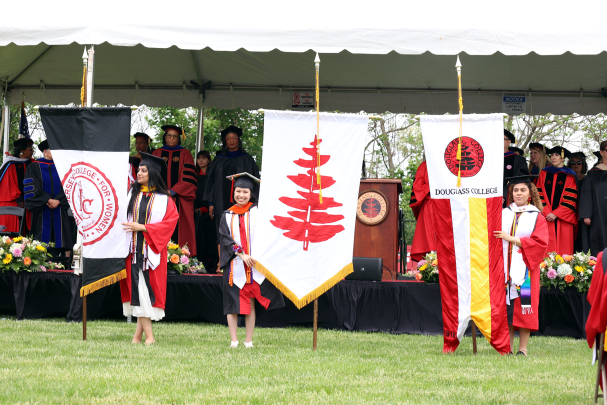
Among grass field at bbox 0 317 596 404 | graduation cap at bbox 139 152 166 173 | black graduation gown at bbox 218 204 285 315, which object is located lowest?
grass field at bbox 0 317 596 404

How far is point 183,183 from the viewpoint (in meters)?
9.51

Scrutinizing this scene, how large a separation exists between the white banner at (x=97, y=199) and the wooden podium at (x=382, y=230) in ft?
9.59

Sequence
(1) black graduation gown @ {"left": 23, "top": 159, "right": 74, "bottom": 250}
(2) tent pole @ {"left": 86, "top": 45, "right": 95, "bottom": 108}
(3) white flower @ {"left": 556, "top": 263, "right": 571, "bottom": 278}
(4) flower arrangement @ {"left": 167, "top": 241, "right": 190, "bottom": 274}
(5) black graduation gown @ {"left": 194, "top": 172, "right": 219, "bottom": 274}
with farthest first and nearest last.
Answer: (5) black graduation gown @ {"left": 194, "top": 172, "right": 219, "bottom": 274} → (1) black graduation gown @ {"left": 23, "top": 159, "right": 74, "bottom": 250} → (4) flower arrangement @ {"left": 167, "top": 241, "right": 190, "bottom": 274} → (3) white flower @ {"left": 556, "top": 263, "right": 571, "bottom": 278} → (2) tent pole @ {"left": 86, "top": 45, "right": 95, "bottom": 108}

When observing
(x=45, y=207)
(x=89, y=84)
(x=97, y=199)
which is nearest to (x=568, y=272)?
(x=97, y=199)

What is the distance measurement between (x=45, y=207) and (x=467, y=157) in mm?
5687

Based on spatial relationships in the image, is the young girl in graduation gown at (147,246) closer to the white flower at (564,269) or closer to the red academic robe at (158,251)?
the red academic robe at (158,251)

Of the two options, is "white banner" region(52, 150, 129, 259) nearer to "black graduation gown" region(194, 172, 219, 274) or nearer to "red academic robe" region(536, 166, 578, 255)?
"black graduation gown" region(194, 172, 219, 274)

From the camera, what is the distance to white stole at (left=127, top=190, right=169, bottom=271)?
5871 mm

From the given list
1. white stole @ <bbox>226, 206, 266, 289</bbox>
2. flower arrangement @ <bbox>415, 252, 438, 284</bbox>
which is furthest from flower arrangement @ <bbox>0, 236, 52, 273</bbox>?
flower arrangement @ <bbox>415, 252, 438, 284</bbox>

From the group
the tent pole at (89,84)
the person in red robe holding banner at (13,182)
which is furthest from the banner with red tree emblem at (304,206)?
the person in red robe holding banner at (13,182)

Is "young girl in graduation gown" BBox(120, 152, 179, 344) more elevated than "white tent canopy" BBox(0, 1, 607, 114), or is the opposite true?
"white tent canopy" BBox(0, 1, 607, 114)

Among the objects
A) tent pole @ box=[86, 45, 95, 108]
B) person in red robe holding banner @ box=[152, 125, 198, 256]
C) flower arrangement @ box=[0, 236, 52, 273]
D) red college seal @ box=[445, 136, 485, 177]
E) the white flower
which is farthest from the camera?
person in red robe holding banner @ box=[152, 125, 198, 256]

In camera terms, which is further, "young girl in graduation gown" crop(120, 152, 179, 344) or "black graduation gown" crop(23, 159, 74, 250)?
"black graduation gown" crop(23, 159, 74, 250)

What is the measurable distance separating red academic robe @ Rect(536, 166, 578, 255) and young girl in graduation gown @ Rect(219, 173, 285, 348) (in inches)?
182
